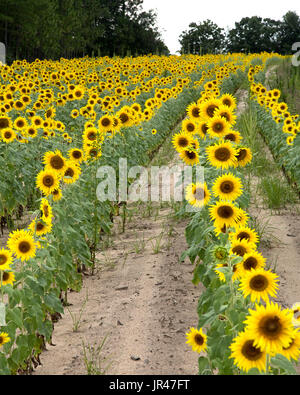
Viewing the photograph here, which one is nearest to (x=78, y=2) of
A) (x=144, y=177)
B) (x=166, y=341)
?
(x=144, y=177)

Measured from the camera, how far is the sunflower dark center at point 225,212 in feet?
11.1

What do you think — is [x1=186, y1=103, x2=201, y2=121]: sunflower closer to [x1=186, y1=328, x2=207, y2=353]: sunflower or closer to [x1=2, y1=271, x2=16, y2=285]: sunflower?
[x1=2, y1=271, x2=16, y2=285]: sunflower

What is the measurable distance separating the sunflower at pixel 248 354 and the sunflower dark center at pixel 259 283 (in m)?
0.35

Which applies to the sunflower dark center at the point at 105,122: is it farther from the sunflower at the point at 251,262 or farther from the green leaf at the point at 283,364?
the green leaf at the point at 283,364

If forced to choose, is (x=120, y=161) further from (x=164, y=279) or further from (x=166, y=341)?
(x=166, y=341)

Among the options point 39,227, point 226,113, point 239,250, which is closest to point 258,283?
point 239,250

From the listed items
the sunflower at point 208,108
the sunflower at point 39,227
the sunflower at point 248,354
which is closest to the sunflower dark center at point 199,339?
the sunflower at point 248,354

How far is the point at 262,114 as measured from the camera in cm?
1133

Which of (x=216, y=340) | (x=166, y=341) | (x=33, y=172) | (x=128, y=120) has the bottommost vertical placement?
(x=166, y=341)

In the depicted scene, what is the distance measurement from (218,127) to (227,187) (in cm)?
116

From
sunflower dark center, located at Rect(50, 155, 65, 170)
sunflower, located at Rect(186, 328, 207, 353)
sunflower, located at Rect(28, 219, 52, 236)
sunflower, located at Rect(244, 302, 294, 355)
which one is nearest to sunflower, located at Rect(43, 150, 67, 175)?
sunflower dark center, located at Rect(50, 155, 65, 170)

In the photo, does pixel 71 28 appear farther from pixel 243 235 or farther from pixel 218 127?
pixel 243 235

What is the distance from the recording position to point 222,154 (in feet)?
13.9
